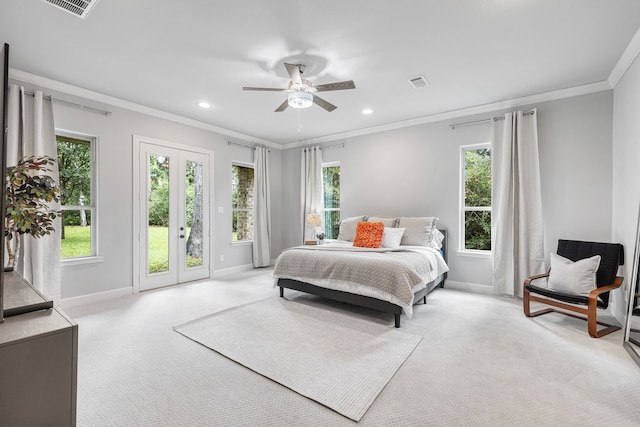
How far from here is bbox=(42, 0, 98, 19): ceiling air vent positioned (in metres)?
2.14

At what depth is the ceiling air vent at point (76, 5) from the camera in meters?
2.14

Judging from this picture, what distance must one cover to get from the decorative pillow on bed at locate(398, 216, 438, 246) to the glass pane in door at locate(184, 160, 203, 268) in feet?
11.2

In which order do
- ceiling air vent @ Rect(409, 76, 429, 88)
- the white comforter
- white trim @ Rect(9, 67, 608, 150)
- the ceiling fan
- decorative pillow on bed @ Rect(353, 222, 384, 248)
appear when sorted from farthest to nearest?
decorative pillow on bed @ Rect(353, 222, 384, 248) < ceiling air vent @ Rect(409, 76, 429, 88) < white trim @ Rect(9, 67, 608, 150) < the white comforter < the ceiling fan

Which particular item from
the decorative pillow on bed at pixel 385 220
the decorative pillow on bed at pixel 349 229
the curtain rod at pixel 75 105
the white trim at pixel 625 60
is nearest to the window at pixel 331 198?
the decorative pillow on bed at pixel 349 229

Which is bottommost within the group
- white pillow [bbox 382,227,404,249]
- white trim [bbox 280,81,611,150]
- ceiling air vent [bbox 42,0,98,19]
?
white pillow [bbox 382,227,404,249]

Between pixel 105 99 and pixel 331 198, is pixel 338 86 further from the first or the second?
pixel 331 198

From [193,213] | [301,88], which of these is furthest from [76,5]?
[193,213]

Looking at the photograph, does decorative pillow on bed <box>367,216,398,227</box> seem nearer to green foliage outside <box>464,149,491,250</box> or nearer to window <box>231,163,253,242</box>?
green foliage outside <box>464,149,491,250</box>

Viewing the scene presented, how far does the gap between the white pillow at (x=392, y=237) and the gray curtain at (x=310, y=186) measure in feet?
6.29

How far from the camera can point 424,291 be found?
3508 millimetres

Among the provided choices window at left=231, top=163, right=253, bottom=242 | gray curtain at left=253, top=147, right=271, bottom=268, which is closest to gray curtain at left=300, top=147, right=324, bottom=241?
gray curtain at left=253, top=147, right=271, bottom=268

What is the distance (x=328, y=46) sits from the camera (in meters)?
2.72

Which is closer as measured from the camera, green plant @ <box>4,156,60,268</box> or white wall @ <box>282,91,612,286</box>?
green plant @ <box>4,156,60,268</box>

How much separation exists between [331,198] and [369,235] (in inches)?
76.1
